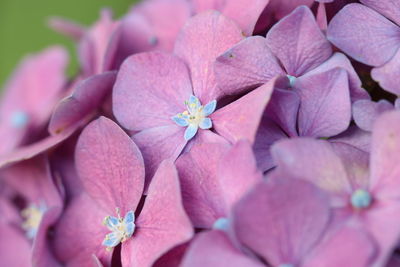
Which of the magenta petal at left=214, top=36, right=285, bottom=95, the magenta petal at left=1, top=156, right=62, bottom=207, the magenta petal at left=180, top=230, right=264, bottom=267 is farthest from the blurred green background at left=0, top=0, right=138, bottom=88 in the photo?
the magenta petal at left=180, top=230, right=264, bottom=267

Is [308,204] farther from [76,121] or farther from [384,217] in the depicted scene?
[76,121]

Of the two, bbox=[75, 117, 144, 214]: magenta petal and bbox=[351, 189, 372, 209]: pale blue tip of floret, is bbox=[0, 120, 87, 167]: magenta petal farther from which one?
bbox=[351, 189, 372, 209]: pale blue tip of floret

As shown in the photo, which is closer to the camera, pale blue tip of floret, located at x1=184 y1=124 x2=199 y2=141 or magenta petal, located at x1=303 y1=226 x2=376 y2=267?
magenta petal, located at x1=303 y1=226 x2=376 y2=267

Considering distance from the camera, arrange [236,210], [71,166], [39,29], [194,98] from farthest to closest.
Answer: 1. [39,29]
2. [71,166]
3. [194,98]
4. [236,210]

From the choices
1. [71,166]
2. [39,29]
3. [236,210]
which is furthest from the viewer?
[39,29]

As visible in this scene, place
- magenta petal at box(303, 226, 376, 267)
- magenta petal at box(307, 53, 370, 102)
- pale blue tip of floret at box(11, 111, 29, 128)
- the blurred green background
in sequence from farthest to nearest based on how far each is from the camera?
the blurred green background < pale blue tip of floret at box(11, 111, 29, 128) < magenta petal at box(307, 53, 370, 102) < magenta petal at box(303, 226, 376, 267)

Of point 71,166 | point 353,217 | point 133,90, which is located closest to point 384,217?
point 353,217

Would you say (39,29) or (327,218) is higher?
(327,218)

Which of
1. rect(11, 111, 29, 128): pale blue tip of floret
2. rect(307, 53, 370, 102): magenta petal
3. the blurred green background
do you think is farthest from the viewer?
the blurred green background
